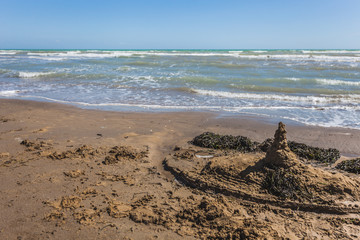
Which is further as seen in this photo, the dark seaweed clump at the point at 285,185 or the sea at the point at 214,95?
the sea at the point at 214,95

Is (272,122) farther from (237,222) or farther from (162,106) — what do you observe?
(237,222)

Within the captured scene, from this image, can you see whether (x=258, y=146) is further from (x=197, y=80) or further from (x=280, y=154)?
(x=197, y=80)

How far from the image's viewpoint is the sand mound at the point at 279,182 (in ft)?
11.8

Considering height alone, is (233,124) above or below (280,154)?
below

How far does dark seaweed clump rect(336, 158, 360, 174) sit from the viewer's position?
4.56 meters

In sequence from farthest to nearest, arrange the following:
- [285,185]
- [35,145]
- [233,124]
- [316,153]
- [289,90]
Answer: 1. [289,90]
2. [233,124]
3. [35,145]
4. [316,153]
5. [285,185]

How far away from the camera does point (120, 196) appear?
362 cm

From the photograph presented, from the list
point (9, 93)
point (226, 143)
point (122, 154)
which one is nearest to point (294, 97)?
point (226, 143)

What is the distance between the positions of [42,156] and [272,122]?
6.05 meters

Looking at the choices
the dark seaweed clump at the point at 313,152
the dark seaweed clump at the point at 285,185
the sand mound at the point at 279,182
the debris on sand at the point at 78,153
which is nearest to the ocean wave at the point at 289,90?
the dark seaweed clump at the point at 313,152

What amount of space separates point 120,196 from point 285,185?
2431 mm

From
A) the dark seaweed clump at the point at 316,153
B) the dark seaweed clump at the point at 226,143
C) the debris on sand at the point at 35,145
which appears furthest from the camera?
the dark seaweed clump at the point at 226,143

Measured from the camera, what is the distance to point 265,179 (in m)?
3.91

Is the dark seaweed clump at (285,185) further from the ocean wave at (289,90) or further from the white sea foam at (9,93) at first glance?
the white sea foam at (9,93)
